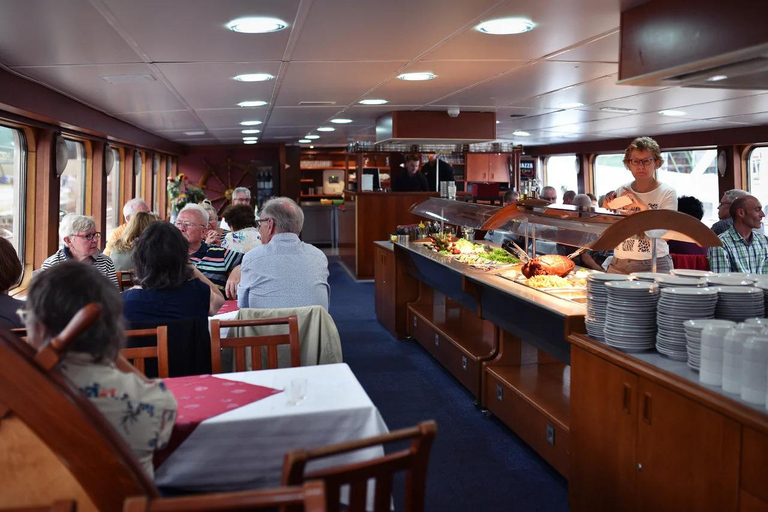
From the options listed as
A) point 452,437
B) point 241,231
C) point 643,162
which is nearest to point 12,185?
point 241,231

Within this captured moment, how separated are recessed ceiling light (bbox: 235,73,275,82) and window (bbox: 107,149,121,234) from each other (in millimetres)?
5248

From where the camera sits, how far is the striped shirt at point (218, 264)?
214 inches

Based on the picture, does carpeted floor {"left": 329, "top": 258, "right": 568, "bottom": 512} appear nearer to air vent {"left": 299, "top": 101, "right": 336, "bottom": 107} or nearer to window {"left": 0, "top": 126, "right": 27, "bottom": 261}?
air vent {"left": 299, "top": 101, "right": 336, "bottom": 107}

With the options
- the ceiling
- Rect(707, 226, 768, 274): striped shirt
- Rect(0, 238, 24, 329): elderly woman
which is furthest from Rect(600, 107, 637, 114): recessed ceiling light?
Rect(0, 238, 24, 329): elderly woman

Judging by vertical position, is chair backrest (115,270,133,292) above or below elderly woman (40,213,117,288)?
below

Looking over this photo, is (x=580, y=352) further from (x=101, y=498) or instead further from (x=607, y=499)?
(x=101, y=498)

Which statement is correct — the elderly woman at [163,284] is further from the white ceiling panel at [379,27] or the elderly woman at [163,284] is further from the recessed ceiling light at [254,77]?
the recessed ceiling light at [254,77]

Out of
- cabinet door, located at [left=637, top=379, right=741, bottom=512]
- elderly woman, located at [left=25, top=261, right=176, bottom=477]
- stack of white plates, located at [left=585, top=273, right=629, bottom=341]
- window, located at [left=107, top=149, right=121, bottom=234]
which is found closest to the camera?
elderly woman, located at [left=25, top=261, right=176, bottom=477]

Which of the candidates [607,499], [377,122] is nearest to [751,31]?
[607,499]

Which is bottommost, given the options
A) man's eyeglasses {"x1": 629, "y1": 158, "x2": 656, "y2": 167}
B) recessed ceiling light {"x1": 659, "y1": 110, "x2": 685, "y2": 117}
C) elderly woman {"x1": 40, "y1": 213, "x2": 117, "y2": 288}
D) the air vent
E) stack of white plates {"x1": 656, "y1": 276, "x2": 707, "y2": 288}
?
stack of white plates {"x1": 656, "y1": 276, "x2": 707, "y2": 288}

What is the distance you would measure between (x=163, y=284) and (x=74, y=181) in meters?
5.88

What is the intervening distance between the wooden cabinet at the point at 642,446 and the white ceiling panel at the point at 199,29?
2296 millimetres

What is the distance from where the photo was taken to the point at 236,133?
12.2 m

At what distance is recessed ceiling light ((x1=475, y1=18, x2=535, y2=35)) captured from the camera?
385 cm
